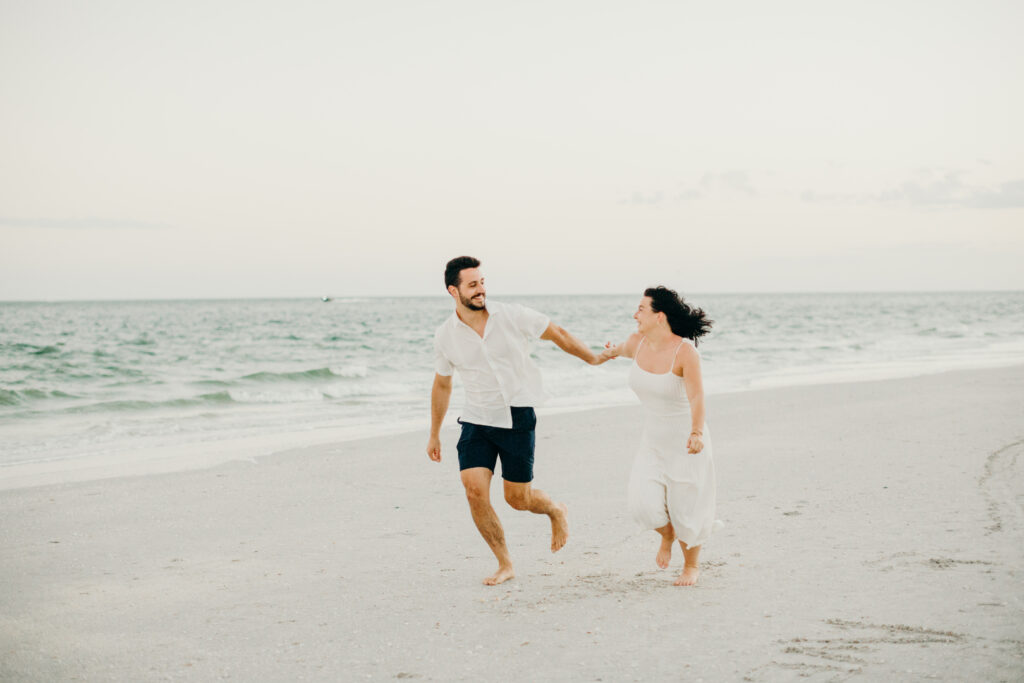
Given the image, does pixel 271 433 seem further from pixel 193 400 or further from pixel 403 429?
pixel 193 400

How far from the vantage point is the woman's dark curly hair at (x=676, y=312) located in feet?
15.5

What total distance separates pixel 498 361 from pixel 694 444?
3.93ft

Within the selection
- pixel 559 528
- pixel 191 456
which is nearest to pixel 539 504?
pixel 559 528

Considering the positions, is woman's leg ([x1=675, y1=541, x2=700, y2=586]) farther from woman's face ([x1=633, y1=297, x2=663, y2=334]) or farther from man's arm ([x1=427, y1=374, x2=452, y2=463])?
man's arm ([x1=427, y1=374, x2=452, y2=463])

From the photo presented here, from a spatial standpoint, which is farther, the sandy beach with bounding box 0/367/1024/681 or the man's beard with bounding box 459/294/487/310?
the man's beard with bounding box 459/294/487/310

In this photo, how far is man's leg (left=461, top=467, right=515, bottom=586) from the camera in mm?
4887

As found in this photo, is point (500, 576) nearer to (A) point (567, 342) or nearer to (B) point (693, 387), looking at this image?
(A) point (567, 342)

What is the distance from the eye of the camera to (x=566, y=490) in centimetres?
728

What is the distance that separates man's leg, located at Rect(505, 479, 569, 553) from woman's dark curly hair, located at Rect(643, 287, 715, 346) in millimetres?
1253

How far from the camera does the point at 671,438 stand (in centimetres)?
481

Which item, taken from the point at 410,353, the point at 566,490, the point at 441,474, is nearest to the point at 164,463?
the point at 441,474

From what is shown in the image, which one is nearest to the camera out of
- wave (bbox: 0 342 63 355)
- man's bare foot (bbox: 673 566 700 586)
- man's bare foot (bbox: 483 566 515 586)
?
man's bare foot (bbox: 673 566 700 586)

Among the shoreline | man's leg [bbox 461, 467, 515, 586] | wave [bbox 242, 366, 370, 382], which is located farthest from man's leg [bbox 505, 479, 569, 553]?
wave [bbox 242, 366, 370, 382]

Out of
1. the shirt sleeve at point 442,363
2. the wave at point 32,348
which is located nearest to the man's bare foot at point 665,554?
the shirt sleeve at point 442,363
